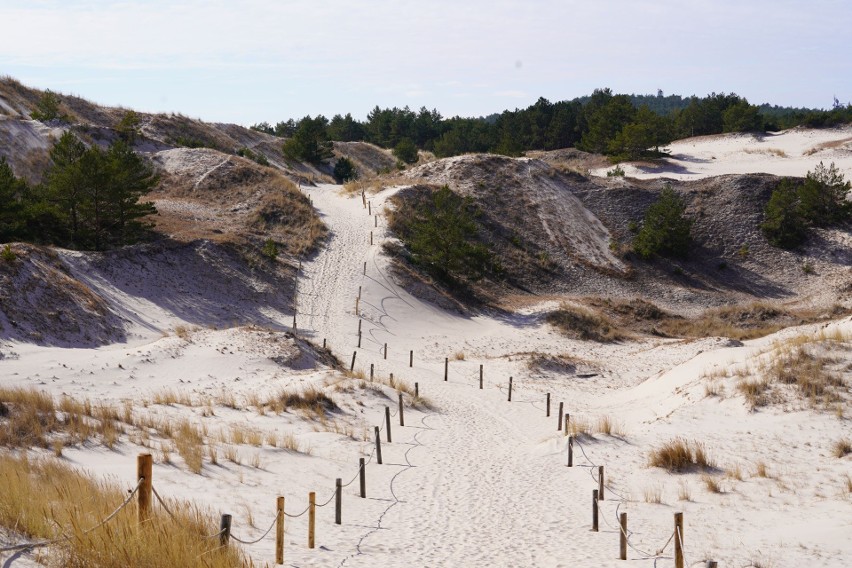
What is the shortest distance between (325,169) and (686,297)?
41.9 meters

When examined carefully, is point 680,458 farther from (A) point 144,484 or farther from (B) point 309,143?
(B) point 309,143

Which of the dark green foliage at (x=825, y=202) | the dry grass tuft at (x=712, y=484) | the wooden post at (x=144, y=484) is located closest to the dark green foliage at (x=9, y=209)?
the wooden post at (x=144, y=484)

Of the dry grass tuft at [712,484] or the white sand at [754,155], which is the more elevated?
the white sand at [754,155]

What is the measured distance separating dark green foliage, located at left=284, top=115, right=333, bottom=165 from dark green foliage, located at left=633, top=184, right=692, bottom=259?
119ft

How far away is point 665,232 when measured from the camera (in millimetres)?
51062

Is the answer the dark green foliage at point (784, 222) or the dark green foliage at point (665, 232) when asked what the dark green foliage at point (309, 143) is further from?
the dark green foliage at point (784, 222)

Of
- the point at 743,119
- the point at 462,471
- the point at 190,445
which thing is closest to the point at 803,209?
the point at 743,119

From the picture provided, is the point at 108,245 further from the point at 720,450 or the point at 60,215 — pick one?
the point at 720,450

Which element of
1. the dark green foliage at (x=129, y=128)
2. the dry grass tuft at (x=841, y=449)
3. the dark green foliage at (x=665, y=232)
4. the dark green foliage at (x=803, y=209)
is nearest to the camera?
the dry grass tuft at (x=841, y=449)

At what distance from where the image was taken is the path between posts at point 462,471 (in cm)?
1130

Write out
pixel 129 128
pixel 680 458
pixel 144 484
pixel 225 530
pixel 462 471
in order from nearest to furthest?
pixel 144 484 → pixel 225 530 → pixel 680 458 → pixel 462 471 → pixel 129 128

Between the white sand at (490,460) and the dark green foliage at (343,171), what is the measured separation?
4188 centimetres

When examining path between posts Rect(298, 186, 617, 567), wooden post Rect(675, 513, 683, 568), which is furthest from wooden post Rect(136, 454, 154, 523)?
wooden post Rect(675, 513, 683, 568)

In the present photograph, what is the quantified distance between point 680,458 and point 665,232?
125 feet
